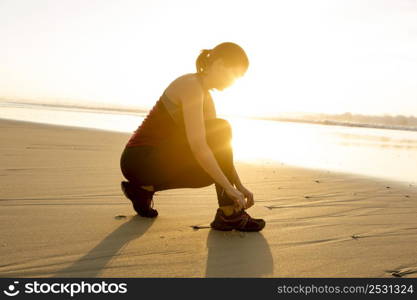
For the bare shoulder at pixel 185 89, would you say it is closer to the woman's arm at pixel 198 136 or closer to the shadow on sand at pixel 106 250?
the woman's arm at pixel 198 136

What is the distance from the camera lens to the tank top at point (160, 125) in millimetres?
2900

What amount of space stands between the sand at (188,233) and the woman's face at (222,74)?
3.48ft

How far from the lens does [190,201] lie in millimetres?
3969

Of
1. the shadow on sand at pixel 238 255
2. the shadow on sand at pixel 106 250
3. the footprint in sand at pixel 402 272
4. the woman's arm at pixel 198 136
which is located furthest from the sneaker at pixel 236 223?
the footprint in sand at pixel 402 272

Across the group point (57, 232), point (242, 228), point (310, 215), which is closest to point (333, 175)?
point (310, 215)

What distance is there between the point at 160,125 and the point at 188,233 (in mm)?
791

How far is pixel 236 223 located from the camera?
2947 mm

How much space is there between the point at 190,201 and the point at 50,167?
2.20 meters

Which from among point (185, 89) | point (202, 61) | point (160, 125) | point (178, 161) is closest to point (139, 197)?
point (178, 161)

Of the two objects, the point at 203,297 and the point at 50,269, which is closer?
the point at 203,297

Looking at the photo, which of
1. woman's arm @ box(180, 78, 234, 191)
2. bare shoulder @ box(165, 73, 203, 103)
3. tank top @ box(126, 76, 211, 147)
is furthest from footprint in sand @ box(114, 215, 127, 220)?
bare shoulder @ box(165, 73, 203, 103)

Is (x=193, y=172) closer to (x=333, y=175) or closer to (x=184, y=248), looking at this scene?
(x=184, y=248)

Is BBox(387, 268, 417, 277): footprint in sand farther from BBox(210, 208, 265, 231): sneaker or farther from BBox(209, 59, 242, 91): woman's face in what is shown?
BBox(209, 59, 242, 91): woman's face

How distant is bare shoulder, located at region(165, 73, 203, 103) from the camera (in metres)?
2.69
